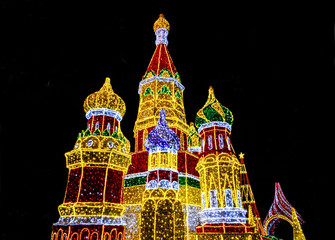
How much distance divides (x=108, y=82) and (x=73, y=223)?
7765 mm

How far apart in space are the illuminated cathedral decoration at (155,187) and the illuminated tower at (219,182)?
45mm

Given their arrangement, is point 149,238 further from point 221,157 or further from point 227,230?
point 221,157

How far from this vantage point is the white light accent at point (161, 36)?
2030cm

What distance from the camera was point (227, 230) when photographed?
1117 cm

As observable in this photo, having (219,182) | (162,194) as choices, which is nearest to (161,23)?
(219,182)

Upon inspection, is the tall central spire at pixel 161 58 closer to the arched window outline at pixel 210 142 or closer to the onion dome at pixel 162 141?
the arched window outline at pixel 210 142

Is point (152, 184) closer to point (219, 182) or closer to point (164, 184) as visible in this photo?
point (164, 184)

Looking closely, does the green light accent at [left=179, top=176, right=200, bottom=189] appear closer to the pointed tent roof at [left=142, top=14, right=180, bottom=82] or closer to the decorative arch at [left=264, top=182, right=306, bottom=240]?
the decorative arch at [left=264, top=182, right=306, bottom=240]

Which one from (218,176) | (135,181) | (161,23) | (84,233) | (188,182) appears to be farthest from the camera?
(161,23)

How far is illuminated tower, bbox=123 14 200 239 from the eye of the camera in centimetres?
1239

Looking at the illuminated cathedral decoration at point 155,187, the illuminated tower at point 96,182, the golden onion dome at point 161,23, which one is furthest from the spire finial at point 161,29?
the illuminated tower at point 96,182

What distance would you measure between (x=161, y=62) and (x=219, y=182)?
1049 centimetres

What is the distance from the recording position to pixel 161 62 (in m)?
18.3

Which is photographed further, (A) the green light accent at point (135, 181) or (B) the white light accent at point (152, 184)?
(A) the green light accent at point (135, 181)
